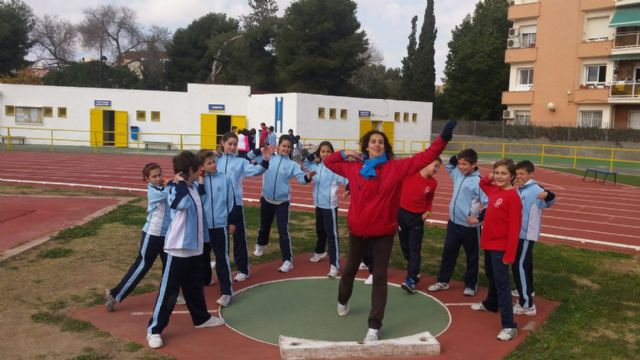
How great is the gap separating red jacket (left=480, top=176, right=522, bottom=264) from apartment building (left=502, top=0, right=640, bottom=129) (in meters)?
34.8

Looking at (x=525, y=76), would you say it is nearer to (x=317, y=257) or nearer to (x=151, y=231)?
(x=317, y=257)

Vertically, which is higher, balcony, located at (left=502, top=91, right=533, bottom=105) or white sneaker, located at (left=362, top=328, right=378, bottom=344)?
balcony, located at (left=502, top=91, right=533, bottom=105)

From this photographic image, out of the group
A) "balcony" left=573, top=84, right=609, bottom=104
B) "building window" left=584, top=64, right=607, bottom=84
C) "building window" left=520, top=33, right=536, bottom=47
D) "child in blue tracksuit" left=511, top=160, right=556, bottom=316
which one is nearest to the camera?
"child in blue tracksuit" left=511, top=160, right=556, bottom=316

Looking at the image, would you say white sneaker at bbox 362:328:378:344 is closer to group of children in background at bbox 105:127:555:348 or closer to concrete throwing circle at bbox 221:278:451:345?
concrete throwing circle at bbox 221:278:451:345

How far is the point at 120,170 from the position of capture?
65.1ft

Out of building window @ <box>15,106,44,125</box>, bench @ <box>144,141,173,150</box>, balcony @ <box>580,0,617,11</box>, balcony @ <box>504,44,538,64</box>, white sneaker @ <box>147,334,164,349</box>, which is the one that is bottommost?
white sneaker @ <box>147,334,164,349</box>

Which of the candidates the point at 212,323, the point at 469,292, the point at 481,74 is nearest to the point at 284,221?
the point at 212,323

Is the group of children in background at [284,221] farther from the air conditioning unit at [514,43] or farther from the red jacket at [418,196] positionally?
the air conditioning unit at [514,43]

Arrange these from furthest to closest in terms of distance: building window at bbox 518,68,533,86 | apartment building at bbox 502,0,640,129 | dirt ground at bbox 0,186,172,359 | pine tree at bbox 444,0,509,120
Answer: pine tree at bbox 444,0,509,120 < building window at bbox 518,68,533,86 < apartment building at bbox 502,0,640,129 < dirt ground at bbox 0,186,172,359

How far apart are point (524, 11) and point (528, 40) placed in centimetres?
214

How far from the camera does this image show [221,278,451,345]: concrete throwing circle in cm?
528

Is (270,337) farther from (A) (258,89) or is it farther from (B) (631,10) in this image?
(A) (258,89)

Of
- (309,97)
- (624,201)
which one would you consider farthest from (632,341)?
(309,97)

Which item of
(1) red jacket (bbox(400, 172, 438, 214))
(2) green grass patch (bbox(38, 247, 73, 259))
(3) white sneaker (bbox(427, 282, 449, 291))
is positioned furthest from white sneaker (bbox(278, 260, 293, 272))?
(2) green grass patch (bbox(38, 247, 73, 259))
